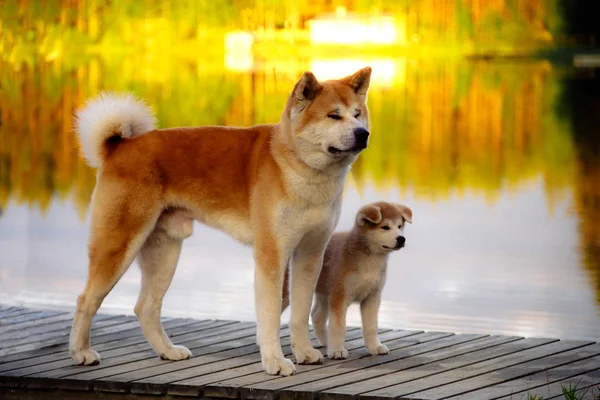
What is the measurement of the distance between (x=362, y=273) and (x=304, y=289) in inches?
12.5

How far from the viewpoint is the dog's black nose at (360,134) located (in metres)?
4.89

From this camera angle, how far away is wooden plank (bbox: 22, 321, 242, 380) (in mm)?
5008

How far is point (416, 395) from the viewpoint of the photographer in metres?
4.70

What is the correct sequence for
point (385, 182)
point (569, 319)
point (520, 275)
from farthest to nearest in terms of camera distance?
1. point (385, 182)
2. point (520, 275)
3. point (569, 319)

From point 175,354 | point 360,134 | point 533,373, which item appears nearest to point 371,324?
point 533,373

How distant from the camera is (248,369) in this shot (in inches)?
202

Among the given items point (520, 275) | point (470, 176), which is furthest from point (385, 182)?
point (520, 275)

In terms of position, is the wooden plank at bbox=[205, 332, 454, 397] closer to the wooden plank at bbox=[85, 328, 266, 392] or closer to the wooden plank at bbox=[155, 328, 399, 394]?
the wooden plank at bbox=[155, 328, 399, 394]

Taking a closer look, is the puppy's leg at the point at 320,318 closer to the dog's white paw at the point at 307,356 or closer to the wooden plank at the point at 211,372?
the wooden plank at the point at 211,372

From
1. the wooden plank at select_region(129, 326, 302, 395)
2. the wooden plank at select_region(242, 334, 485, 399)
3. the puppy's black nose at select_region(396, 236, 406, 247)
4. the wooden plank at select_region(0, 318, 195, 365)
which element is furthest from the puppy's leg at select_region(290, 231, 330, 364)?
the wooden plank at select_region(0, 318, 195, 365)

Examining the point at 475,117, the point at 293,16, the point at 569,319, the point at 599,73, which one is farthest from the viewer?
the point at 293,16

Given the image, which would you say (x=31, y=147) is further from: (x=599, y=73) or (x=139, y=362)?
(x=599, y=73)

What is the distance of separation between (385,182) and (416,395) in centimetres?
1103

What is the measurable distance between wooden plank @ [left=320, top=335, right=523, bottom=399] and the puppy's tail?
1429 mm
